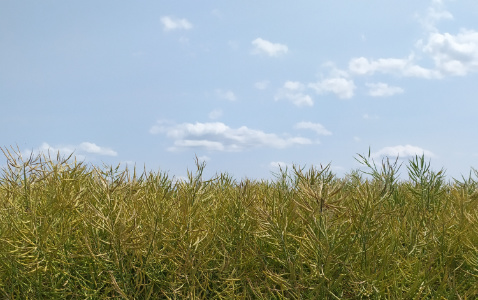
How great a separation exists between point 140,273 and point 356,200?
1.23 metres

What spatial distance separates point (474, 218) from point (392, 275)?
0.76 metres

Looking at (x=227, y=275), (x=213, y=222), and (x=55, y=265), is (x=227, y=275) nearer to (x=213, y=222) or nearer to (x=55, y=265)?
(x=213, y=222)

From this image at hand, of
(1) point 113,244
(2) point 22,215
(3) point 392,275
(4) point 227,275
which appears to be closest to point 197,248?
(4) point 227,275

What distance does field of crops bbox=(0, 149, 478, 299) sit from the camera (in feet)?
7.47

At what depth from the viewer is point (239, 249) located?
8.54ft

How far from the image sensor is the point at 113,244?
2.35 m

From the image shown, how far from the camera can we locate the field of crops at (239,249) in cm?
228

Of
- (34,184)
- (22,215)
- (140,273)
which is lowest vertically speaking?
(140,273)

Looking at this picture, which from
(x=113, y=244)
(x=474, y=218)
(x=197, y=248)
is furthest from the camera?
(x=474, y=218)

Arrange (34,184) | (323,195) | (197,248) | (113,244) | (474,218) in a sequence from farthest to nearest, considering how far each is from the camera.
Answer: (34,184) → (474,218) → (197,248) → (113,244) → (323,195)

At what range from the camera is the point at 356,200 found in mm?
2455

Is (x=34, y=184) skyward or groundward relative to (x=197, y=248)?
skyward

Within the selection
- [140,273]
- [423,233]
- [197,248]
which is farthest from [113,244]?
[423,233]

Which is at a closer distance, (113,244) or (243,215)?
(113,244)
